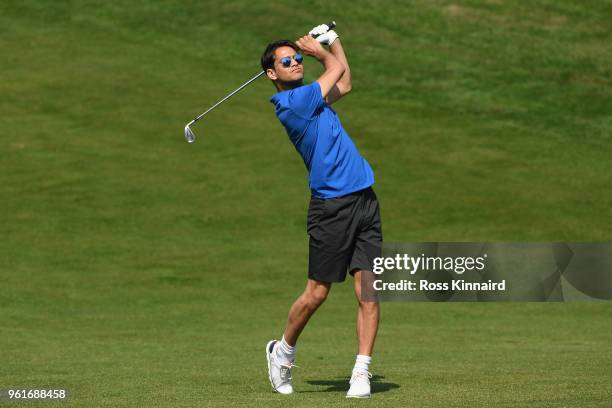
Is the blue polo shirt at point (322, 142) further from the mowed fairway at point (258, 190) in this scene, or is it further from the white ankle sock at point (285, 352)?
the mowed fairway at point (258, 190)

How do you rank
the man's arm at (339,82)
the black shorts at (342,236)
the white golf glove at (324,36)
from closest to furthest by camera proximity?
the black shorts at (342,236), the man's arm at (339,82), the white golf glove at (324,36)

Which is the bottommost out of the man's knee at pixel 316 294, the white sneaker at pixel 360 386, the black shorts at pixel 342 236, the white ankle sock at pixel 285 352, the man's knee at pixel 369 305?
the white sneaker at pixel 360 386

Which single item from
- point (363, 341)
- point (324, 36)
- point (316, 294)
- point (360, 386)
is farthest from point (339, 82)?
point (360, 386)

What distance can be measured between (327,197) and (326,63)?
3.03 feet

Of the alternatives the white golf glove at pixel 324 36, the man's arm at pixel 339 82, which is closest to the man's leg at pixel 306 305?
the man's arm at pixel 339 82

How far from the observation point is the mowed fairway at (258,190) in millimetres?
9570

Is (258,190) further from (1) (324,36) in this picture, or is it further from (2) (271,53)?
(2) (271,53)

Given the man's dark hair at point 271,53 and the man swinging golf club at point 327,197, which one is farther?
the man's dark hair at point 271,53

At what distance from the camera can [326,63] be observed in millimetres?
8117

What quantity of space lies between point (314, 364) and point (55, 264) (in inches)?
344

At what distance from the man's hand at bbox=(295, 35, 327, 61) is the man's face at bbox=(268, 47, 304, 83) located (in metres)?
0.09

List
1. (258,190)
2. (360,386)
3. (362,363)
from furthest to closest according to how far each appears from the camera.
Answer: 1. (258,190)
2. (362,363)
3. (360,386)

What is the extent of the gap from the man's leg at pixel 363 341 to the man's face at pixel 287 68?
1.39m

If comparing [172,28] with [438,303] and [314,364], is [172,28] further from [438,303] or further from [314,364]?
[314,364]
